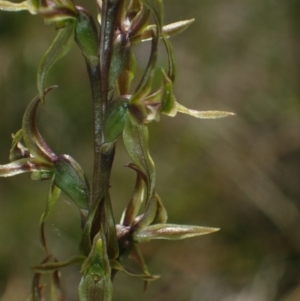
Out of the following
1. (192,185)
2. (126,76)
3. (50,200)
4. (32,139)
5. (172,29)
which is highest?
(172,29)

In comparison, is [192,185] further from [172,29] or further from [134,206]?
[172,29]

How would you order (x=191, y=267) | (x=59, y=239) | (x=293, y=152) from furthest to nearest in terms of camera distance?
1. (x=293, y=152)
2. (x=191, y=267)
3. (x=59, y=239)

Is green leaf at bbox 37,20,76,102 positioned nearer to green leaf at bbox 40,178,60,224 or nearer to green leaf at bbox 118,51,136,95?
green leaf at bbox 118,51,136,95

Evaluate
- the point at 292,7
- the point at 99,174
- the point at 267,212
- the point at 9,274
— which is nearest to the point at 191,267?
the point at 267,212

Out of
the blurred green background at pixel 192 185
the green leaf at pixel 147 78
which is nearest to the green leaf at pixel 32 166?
the green leaf at pixel 147 78

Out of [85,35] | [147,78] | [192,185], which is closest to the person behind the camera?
[147,78]

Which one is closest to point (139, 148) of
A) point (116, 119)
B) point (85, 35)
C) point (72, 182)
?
point (116, 119)

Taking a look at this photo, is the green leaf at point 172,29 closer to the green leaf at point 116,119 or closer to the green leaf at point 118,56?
the green leaf at point 118,56

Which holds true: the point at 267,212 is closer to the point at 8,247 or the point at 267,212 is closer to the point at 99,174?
the point at 8,247
